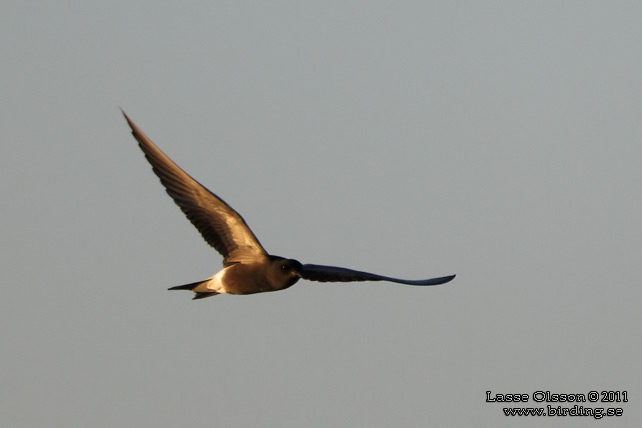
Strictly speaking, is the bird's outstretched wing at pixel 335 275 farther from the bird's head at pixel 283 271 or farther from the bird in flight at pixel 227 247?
the bird's head at pixel 283 271

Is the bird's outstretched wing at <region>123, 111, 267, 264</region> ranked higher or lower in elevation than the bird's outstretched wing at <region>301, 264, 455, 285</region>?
higher

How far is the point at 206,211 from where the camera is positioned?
23.6 metres

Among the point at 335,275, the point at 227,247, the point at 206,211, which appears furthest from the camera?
the point at 335,275

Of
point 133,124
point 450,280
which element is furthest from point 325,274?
point 133,124

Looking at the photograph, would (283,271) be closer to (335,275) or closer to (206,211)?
(335,275)

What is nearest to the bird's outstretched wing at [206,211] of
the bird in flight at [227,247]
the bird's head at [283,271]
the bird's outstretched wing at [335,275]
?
the bird in flight at [227,247]

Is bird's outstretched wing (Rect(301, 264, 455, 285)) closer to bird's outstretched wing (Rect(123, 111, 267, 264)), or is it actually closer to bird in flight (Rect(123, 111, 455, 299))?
bird in flight (Rect(123, 111, 455, 299))

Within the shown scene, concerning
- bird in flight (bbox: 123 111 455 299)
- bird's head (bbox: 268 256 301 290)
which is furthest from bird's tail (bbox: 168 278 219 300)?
bird's head (bbox: 268 256 301 290)

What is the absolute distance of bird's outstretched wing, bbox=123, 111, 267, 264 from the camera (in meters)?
23.2

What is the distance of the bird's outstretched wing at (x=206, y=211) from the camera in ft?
76.2

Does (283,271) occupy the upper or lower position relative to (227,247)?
lower

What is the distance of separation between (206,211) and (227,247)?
2.77 ft

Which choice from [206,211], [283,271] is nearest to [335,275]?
[283,271]

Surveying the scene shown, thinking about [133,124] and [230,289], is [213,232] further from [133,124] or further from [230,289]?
[133,124]
